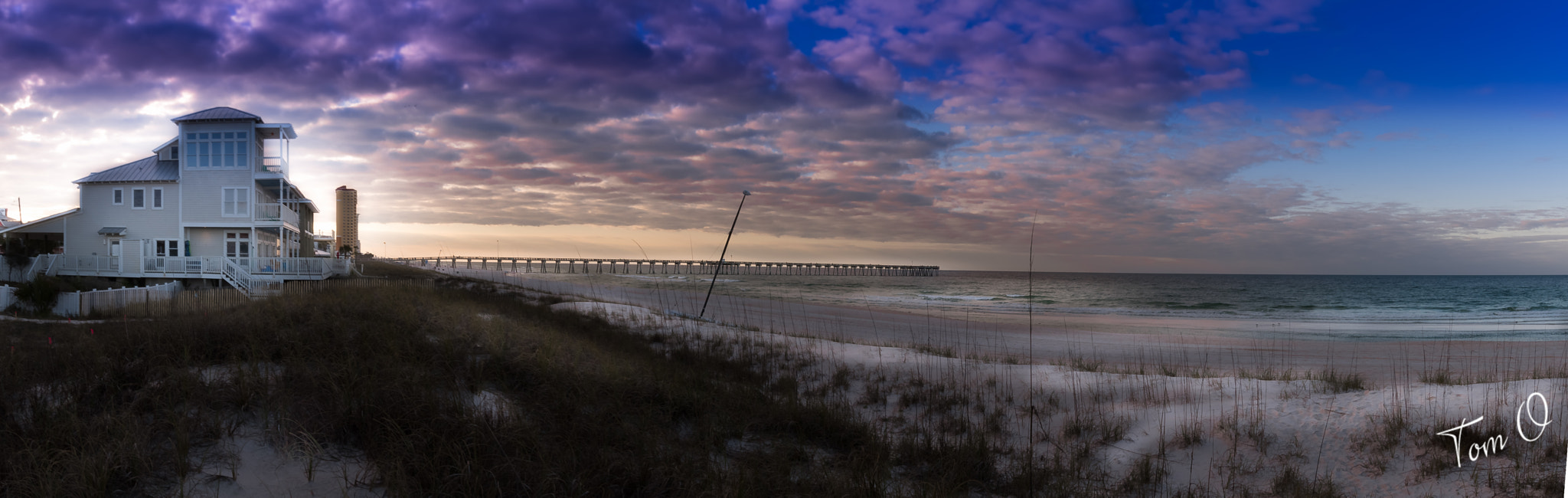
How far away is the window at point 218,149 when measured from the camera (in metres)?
29.4

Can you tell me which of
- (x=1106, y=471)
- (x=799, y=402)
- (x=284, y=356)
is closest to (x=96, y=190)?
(x=284, y=356)

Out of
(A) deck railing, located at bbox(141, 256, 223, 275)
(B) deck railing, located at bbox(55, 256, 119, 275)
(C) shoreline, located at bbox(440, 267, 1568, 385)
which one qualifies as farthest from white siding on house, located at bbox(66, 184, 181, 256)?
(C) shoreline, located at bbox(440, 267, 1568, 385)

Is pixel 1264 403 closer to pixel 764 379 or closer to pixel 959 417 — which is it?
pixel 959 417

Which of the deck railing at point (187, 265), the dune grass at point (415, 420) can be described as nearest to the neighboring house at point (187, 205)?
the deck railing at point (187, 265)

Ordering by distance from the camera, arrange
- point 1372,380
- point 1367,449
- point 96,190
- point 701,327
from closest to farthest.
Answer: point 1367,449
point 1372,380
point 701,327
point 96,190

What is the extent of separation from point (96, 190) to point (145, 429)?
36.1 m

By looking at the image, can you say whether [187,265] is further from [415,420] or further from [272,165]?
[415,420]

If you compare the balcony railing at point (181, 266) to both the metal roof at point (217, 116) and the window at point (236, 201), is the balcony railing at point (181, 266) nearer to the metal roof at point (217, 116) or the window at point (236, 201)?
the window at point (236, 201)

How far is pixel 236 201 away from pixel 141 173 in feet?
14.1

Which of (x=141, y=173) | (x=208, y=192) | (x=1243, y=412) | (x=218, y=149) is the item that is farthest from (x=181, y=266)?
(x=1243, y=412)

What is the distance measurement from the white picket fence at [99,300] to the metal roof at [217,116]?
1180 cm

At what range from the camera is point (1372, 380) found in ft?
31.9

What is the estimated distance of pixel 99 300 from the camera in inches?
762

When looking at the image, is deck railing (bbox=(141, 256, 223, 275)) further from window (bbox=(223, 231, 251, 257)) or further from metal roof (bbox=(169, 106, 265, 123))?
metal roof (bbox=(169, 106, 265, 123))
